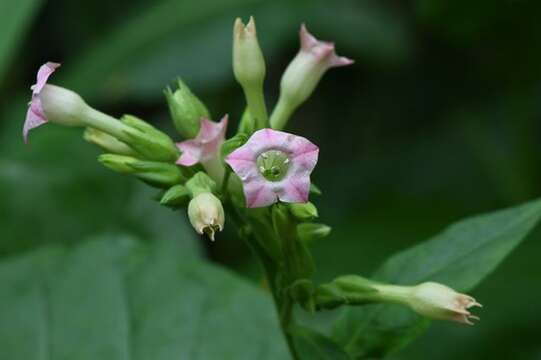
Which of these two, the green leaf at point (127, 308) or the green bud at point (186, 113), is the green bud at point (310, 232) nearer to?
the green bud at point (186, 113)

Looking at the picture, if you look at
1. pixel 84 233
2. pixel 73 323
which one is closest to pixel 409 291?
pixel 73 323

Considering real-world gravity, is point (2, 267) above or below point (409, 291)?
below

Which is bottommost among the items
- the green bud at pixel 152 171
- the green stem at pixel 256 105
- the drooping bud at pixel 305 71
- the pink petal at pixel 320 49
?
the green bud at pixel 152 171

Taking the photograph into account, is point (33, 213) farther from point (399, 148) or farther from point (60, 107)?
point (399, 148)

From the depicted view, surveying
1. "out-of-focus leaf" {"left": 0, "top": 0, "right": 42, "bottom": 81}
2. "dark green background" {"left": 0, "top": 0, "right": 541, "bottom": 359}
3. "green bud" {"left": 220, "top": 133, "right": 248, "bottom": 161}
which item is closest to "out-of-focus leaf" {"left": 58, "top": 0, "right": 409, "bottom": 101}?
"dark green background" {"left": 0, "top": 0, "right": 541, "bottom": 359}

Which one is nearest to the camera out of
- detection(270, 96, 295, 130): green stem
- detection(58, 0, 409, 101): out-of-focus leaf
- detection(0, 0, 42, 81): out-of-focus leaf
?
detection(270, 96, 295, 130): green stem

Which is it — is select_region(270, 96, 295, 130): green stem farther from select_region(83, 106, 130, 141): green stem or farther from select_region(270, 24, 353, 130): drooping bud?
select_region(83, 106, 130, 141): green stem

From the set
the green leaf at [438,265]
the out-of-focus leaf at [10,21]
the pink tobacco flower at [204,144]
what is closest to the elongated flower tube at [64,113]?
the pink tobacco flower at [204,144]
